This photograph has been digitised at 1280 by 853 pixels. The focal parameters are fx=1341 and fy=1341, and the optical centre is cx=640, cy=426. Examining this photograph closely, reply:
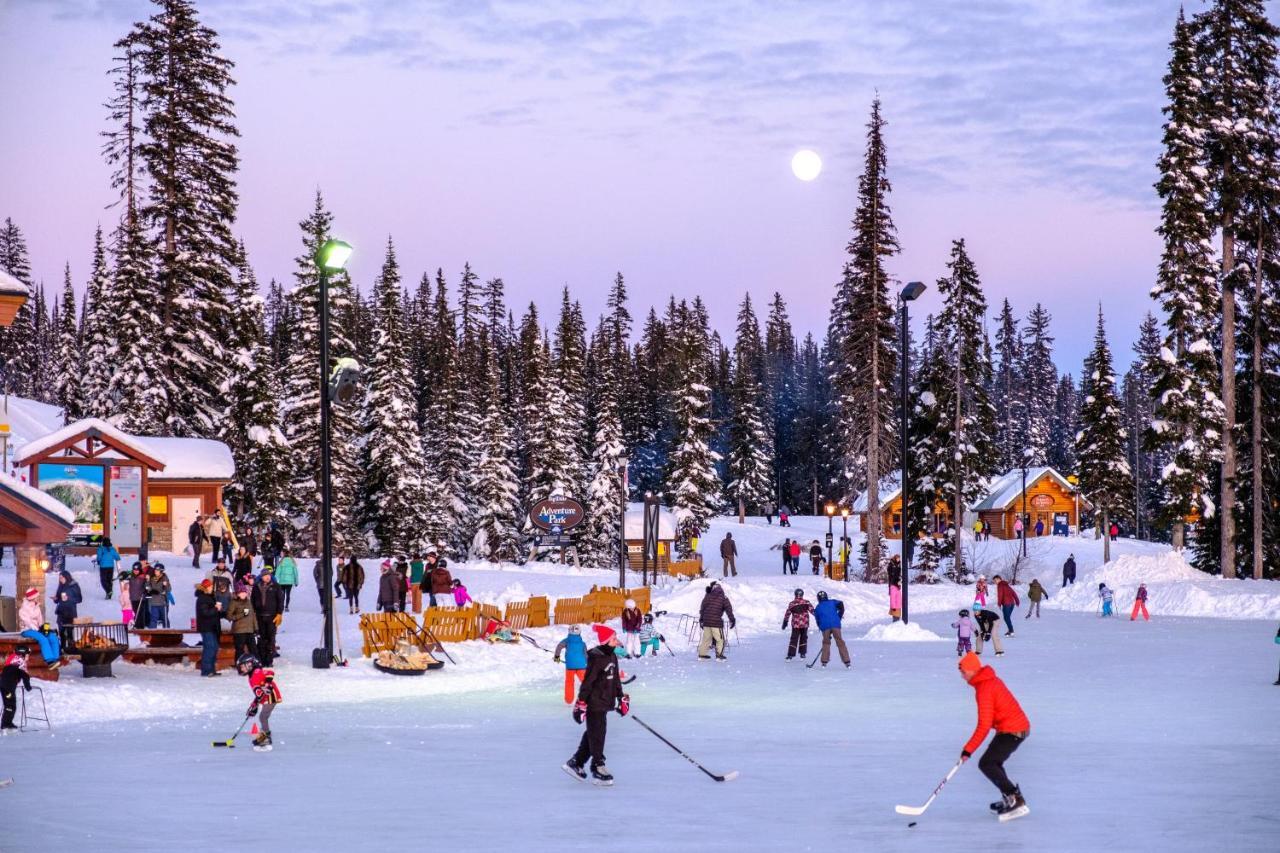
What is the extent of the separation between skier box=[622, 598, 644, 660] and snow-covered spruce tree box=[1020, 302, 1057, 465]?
75.3m

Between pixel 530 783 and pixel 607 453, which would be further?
pixel 607 453

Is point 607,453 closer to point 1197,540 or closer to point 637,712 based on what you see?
Answer: point 1197,540

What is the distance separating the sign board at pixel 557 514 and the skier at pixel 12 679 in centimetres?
2859

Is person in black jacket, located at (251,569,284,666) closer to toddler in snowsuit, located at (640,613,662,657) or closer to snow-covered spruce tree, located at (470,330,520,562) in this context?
toddler in snowsuit, located at (640,613,662,657)

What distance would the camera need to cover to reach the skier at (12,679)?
640 inches

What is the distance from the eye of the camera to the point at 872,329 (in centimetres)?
5334

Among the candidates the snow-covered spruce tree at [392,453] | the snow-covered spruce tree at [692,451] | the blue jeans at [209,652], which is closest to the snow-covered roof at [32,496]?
the blue jeans at [209,652]

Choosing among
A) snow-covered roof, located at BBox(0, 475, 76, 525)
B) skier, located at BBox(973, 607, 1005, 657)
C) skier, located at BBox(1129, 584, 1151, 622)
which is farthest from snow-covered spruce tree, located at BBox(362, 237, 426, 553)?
snow-covered roof, located at BBox(0, 475, 76, 525)

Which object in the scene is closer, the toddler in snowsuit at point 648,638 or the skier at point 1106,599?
the toddler in snowsuit at point 648,638

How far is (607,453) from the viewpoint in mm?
69688

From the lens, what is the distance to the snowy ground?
10.5 metres

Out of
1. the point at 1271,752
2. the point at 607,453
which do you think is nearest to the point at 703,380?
the point at 607,453

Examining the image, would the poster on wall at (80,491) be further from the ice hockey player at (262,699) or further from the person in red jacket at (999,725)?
the person in red jacket at (999,725)

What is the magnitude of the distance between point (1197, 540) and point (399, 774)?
147ft
